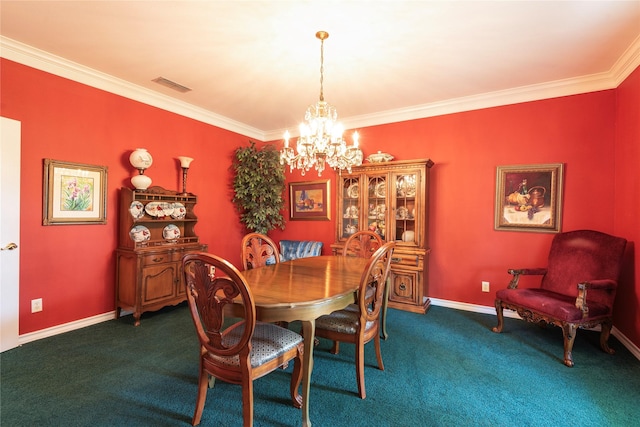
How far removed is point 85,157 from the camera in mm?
2973

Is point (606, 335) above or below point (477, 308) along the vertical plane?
above

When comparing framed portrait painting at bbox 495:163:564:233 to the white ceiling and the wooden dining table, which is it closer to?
the white ceiling

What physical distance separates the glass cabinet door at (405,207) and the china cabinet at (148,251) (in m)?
2.58

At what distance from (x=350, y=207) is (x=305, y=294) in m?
2.55

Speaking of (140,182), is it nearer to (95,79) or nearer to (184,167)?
(184,167)

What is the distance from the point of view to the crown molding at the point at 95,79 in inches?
99.7

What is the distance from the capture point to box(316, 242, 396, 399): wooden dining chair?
1848 mm

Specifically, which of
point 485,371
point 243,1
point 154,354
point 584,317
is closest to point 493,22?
point 243,1

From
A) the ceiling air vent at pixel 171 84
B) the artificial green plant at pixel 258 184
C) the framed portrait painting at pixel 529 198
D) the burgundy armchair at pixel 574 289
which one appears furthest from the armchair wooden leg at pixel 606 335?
the ceiling air vent at pixel 171 84

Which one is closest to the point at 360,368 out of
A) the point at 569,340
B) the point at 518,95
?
the point at 569,340

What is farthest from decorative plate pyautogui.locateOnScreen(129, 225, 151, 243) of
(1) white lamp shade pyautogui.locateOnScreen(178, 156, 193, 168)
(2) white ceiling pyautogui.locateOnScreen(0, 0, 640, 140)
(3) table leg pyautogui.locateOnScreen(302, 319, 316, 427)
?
(3) table leg pyautogui.locateOnScreen(302, 319, 316, 427)

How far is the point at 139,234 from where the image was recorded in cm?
310

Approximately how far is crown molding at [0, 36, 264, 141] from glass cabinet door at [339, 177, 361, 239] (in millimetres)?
2135

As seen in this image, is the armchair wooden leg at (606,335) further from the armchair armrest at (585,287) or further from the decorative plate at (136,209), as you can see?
the decorative plate at (136,209)
